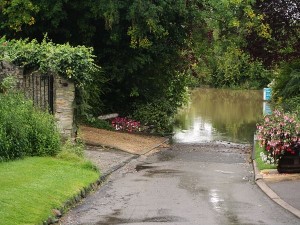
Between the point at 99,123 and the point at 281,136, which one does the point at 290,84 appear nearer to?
the point at 99,123

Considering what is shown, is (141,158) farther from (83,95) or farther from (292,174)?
(292,174)

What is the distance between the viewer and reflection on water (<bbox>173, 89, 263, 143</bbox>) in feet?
106

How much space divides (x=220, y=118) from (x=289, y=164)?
2995cm

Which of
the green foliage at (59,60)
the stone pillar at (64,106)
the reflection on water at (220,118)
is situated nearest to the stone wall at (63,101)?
the stone pillar at (64,106)

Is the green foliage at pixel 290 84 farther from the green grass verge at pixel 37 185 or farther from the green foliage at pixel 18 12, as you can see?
the green foliage at pixel 18 12

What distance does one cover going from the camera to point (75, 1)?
83.9 ft

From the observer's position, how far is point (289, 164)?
15.0 meters

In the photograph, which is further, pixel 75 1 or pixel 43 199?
pixel 75 1

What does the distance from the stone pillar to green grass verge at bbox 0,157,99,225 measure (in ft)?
8.56

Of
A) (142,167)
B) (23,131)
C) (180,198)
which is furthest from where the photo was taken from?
(142,167)

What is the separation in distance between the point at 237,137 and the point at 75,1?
40.8 ft

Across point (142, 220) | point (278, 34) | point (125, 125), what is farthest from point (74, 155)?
point (278, 34)

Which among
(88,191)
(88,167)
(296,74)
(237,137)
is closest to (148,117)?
(237,137)

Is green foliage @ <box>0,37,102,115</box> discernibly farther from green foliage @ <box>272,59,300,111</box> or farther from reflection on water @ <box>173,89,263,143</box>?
reflection on water @ <box>173,89,263,143</box>
